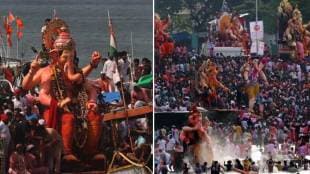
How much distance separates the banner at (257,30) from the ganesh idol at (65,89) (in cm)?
239

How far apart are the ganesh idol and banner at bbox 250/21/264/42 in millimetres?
2393

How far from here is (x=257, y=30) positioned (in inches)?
494

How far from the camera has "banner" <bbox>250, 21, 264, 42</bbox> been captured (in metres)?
12.6

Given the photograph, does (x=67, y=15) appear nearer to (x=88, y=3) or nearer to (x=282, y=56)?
(x=88, y=3)

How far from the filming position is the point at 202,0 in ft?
40.4

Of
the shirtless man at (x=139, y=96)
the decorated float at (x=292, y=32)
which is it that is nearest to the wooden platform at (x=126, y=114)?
the shirtless man at (x=139, y=96)

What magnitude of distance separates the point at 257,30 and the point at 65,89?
298 centimetres

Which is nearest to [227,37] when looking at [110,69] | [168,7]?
[168,7]

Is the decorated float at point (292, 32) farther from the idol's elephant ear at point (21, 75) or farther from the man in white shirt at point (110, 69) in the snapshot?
the idol's elephant ear at point (21, 75)

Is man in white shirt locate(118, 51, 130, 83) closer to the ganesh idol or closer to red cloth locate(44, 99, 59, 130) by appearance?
the ganesh idol

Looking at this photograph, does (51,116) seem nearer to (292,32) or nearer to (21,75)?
(21,75)

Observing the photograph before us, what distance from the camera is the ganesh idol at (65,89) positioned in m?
11.4

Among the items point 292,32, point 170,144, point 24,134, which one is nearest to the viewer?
point 24,134

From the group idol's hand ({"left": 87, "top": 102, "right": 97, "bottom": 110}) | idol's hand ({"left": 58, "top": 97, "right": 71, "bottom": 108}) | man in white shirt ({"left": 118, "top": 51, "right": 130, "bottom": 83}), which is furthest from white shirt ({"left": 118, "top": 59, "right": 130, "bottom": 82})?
idol's hand ({"left": 58, "top": 97, "right": 71, "bottom": 108})
